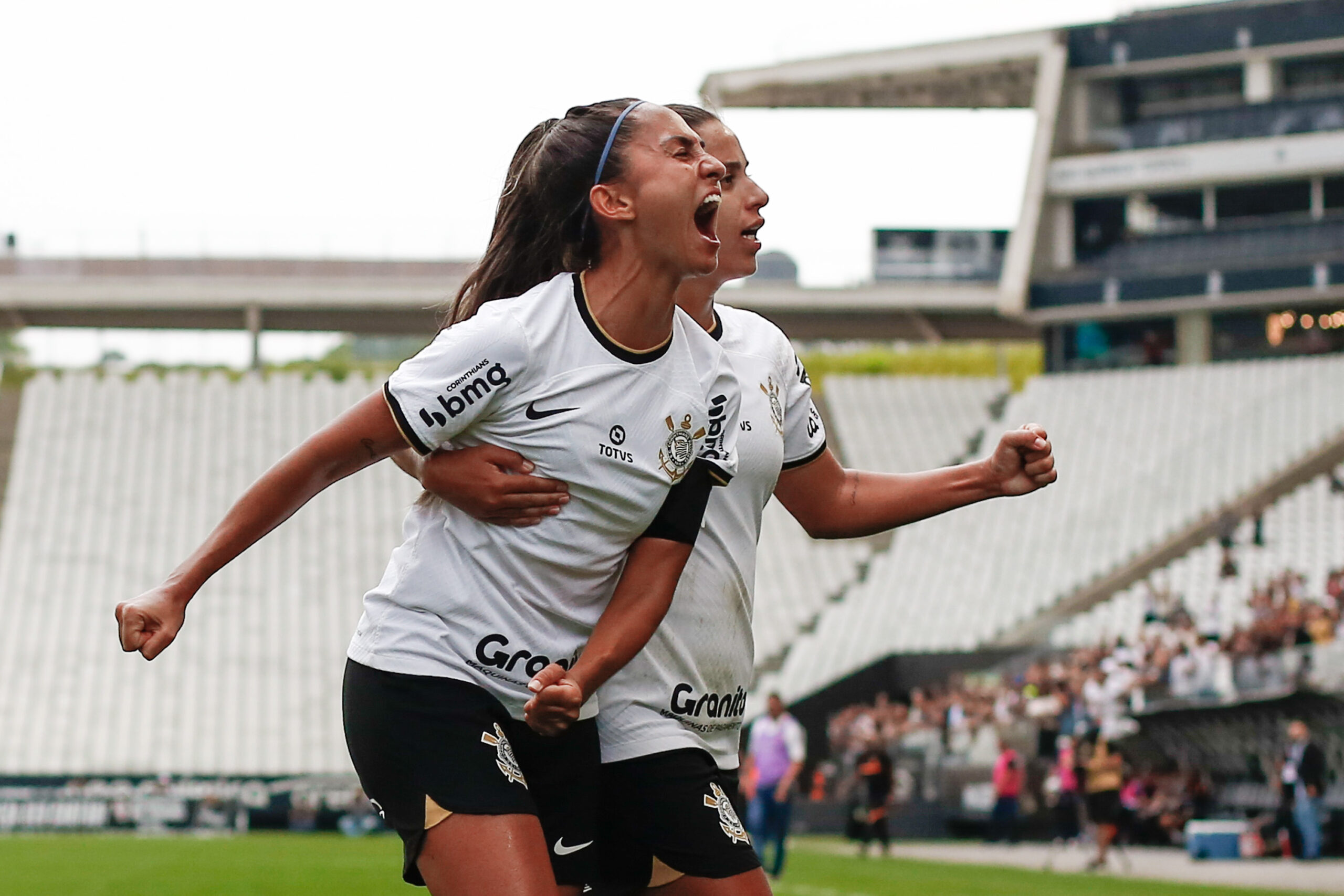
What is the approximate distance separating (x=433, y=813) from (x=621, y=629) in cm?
53

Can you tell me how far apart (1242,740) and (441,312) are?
17.2m

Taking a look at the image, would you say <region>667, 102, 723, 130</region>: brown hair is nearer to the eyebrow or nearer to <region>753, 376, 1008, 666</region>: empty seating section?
the eyebrow

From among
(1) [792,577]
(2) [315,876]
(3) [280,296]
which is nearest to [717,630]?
(2) [315,876]

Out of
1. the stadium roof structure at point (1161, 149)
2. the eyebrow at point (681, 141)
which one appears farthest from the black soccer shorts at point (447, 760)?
the stadium roof structure at point (1161, 149)

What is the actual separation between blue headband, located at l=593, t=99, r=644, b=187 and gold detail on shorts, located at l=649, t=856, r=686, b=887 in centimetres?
148

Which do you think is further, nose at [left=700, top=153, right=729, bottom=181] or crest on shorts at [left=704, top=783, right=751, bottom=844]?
crest on shorts at [left=704, top=783, right=751, bottom=844]

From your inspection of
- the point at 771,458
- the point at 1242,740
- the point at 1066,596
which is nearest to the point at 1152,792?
the point at 1242,740

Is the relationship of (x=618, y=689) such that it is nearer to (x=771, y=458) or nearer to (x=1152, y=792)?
(x=771, y=458)

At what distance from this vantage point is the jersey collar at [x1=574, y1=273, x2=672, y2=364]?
3.61 meters

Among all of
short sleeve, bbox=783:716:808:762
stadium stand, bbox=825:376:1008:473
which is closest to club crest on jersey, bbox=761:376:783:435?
short sleeve, bbox=783:716:808:762

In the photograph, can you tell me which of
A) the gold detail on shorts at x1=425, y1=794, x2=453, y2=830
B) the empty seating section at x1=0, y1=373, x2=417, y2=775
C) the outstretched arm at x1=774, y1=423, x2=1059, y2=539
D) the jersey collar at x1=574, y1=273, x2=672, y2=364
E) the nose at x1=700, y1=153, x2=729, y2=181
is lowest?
the empty seating section at x1=0, y1=373, x2=417, y2=775

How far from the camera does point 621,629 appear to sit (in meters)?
3.64

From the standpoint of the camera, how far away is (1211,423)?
34.0 m

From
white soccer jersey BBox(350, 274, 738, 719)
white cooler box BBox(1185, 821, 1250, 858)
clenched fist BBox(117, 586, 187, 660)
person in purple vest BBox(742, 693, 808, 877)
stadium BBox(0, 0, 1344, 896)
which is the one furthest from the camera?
stadium BBox(0, 0, 1344, 896)
